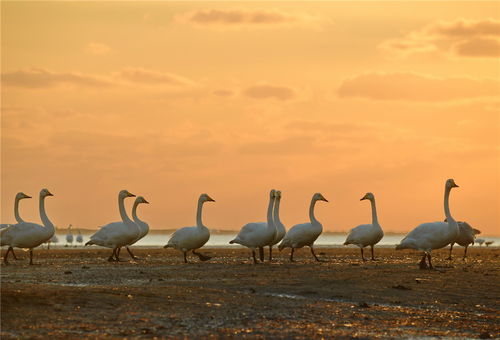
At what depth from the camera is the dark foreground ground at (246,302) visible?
1667 cm

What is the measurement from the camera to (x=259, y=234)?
104 feet

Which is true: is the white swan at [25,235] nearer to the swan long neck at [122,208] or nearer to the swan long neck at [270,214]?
the swan long neck at [122,208]

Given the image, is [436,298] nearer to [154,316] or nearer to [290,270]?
[290,270]

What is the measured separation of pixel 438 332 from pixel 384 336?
4.53 feet

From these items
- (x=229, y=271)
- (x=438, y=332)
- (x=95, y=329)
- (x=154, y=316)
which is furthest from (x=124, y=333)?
(x=229, y=271)

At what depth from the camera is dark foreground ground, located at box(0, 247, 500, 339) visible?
54.7ft

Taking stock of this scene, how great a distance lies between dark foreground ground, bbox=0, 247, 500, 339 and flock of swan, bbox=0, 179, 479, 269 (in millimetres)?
1603

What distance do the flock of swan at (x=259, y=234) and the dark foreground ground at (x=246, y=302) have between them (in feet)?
5.26

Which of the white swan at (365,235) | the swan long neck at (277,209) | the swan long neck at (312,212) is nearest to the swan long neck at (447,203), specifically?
the white swan at (365,235)

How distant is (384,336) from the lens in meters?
17.2

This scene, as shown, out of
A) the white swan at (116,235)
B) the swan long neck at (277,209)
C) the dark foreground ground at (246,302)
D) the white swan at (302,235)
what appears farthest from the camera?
the swan long neck at (277,209)

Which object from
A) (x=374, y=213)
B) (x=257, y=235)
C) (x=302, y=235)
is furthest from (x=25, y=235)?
(x=374, y=213)

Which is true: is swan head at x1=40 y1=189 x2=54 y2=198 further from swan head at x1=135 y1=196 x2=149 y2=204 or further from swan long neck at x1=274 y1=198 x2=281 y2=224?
swan long neck at x1=274 y1=198 x2=281 y2=224

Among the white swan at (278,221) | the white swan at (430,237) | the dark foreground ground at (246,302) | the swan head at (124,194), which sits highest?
the swan head at (124,194)
